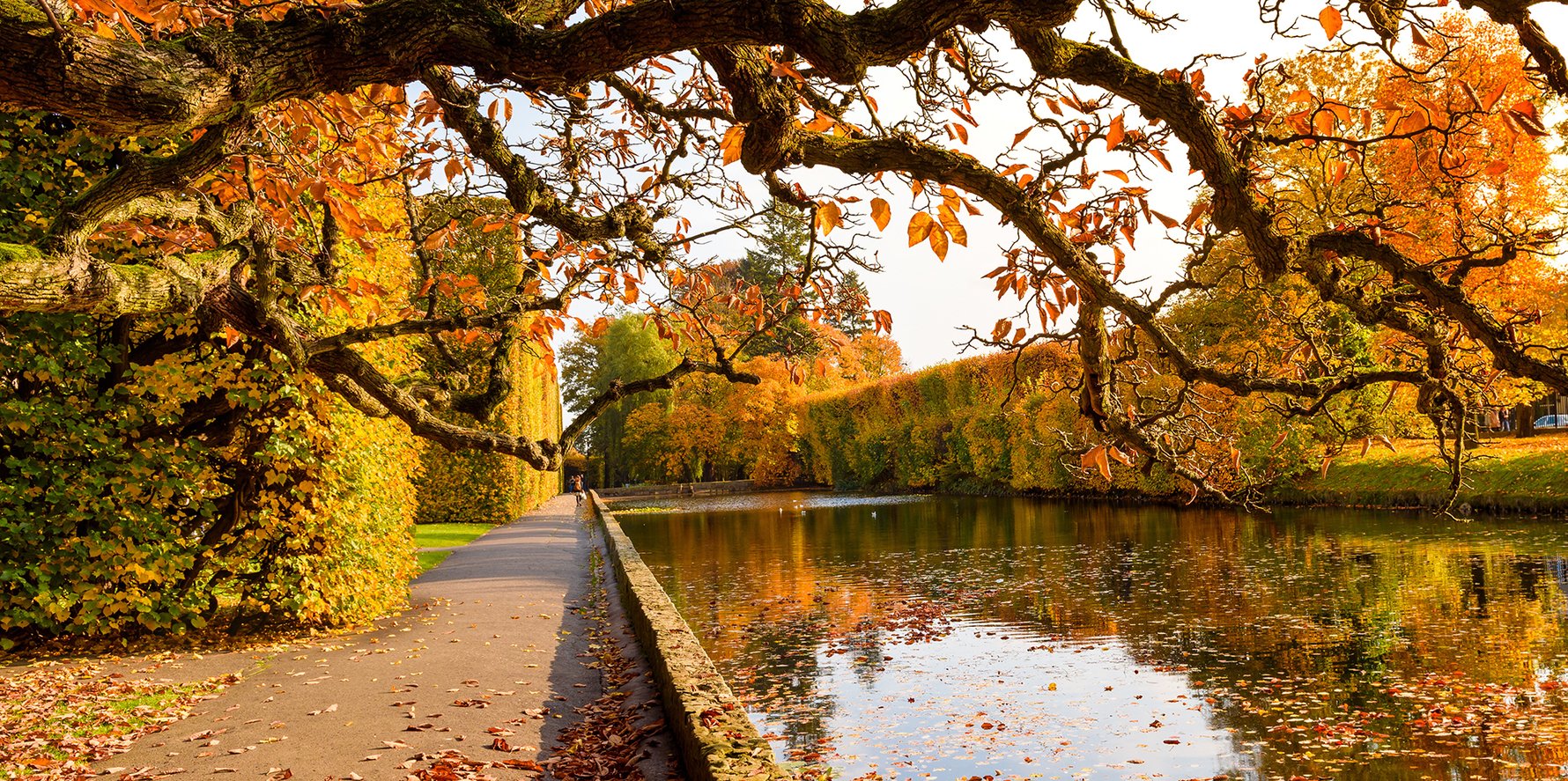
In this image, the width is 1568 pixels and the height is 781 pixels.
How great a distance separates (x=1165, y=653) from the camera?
8.32m

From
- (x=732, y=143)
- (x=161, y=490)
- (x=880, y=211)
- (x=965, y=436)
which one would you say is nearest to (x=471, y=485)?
(x=161, y=490)

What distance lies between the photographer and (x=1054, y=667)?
8.10 m

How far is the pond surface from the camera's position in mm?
5879

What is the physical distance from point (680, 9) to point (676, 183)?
3.26 metres

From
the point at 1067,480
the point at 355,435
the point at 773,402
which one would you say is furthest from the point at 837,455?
the point at 355,435

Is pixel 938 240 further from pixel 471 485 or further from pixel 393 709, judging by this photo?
pixel 471 485

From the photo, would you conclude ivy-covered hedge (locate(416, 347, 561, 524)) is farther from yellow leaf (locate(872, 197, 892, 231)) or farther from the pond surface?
yellow leaf (locate(872, 197, 892, 231))

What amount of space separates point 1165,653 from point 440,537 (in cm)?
1535

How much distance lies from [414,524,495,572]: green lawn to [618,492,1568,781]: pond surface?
12.3ft

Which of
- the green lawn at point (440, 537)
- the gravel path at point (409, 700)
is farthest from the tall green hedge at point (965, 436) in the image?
Result: the gravel path at point (409, 700)

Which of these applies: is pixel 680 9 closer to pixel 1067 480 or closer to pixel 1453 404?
pixel 1453 404

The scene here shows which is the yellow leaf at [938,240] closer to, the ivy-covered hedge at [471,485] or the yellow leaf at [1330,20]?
the yellow leaf at [1330,20]

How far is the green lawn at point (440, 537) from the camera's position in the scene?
600 inches

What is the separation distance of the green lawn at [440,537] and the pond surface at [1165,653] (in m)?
3.76
